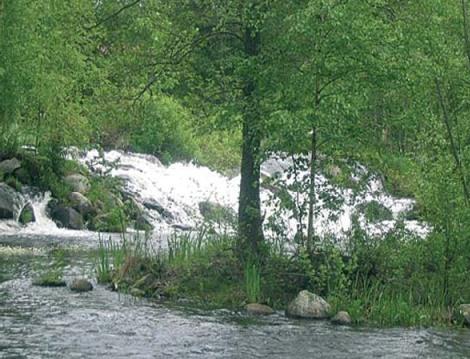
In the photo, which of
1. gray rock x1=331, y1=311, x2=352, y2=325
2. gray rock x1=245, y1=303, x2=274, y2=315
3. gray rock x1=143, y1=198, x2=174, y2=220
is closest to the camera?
gray rock x1=331, y1=311, x2=352, y2=325

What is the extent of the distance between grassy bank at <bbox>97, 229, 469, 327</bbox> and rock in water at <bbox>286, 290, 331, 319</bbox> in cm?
21

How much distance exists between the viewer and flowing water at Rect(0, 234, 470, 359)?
12703 mm

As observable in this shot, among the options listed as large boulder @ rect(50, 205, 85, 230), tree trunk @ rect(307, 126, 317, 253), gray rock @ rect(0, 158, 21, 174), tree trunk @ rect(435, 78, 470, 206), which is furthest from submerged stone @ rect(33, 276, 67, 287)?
gray rock @ rect(0, 158, 21, 174)

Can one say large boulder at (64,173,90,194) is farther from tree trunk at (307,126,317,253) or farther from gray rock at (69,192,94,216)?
tree trunk at (307,126,317,253)

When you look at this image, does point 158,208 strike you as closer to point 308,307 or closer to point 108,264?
point 108,264

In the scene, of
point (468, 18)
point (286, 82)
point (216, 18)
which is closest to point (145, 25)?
point (216, 18)

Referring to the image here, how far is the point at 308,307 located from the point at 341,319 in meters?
0.64

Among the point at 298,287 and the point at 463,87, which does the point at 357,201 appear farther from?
the point at 463,87

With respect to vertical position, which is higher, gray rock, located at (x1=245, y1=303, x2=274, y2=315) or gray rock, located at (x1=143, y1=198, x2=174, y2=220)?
gray rock, located at (x1=143, y1=198, x2=174, y2=220)

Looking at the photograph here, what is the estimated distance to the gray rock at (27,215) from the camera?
27.0m

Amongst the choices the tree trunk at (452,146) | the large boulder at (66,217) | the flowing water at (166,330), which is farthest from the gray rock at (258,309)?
the large boulder at (66,217)

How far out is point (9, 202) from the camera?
2695 cm

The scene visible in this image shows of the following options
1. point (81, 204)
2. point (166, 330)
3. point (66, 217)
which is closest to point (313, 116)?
point (166, 330)

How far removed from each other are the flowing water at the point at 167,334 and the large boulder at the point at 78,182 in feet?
41.3
